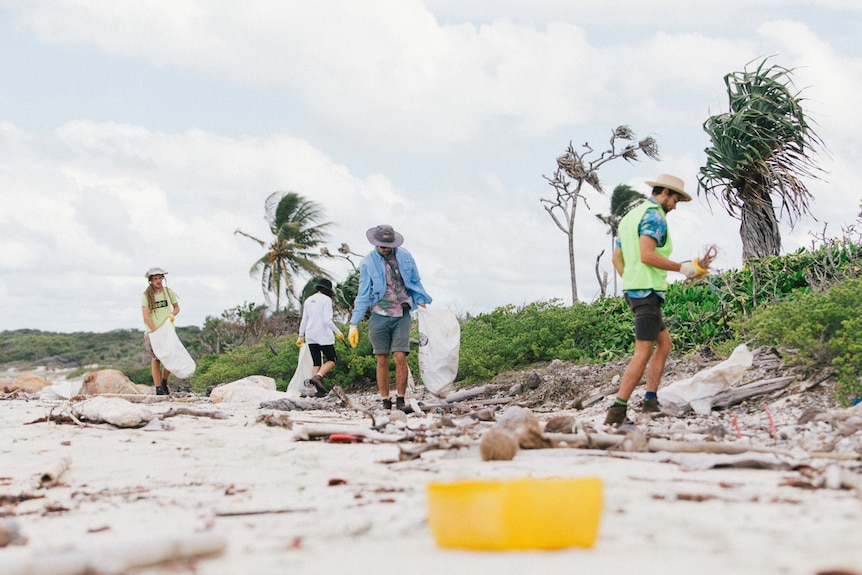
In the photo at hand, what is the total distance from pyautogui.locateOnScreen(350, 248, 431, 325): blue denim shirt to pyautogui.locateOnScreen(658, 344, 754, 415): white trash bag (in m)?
2.82

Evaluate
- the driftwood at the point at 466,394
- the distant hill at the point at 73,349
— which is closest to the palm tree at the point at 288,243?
the distant hill at the point at 73,349

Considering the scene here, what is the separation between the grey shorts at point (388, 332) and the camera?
9.06m

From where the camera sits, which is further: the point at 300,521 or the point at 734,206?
the point at 734,206

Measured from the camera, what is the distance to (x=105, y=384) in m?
14.6

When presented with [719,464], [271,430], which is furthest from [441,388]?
[719,464]

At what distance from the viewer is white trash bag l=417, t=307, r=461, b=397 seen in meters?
9.75

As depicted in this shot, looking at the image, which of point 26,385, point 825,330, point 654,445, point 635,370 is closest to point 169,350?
point 26,385

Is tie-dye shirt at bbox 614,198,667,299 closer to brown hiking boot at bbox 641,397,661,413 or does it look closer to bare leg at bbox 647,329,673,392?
bare leg at bbox 647,329,673,392

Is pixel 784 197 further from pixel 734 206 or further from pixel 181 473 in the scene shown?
pixel 181 473

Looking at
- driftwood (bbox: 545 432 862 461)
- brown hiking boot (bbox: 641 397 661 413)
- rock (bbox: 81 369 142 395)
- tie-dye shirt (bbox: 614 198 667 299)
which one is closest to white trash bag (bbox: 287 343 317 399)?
rock (bbox: 81 369 142 395)

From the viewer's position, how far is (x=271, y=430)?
717cm

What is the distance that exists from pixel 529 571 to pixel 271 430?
481 centimetres

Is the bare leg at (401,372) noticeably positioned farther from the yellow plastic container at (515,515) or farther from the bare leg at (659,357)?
the yellow plastic container at (515,515)

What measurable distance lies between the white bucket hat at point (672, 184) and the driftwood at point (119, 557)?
4928 mm
